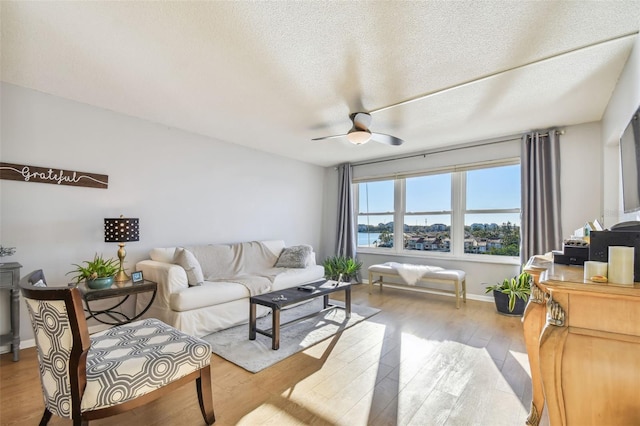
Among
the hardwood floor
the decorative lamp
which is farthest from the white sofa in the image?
the hardwood floor

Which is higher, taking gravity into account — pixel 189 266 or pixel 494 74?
pixel 494 74

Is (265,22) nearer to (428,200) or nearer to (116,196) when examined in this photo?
(116,196)

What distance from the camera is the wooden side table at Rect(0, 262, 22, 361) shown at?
2.46 m

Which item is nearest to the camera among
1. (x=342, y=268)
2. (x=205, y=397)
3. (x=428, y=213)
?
(x=205, y=397)

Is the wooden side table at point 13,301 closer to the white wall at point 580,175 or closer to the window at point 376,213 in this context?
the window at point 376,213

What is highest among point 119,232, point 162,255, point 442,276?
point 119,232

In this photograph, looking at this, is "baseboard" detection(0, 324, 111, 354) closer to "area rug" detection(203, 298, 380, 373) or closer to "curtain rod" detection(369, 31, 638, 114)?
"area rug" detection(203, 298, 380, 373)

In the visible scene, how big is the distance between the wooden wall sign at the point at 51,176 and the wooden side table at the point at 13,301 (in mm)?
816

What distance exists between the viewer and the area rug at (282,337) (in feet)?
8.45

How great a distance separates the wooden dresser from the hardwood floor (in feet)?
2.44

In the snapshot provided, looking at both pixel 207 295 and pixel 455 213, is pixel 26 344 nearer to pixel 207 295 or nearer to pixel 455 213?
pixel 207 295

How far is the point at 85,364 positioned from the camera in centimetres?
136

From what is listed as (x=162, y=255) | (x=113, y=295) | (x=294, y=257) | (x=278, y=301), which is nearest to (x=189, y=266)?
(x=162, y=255)

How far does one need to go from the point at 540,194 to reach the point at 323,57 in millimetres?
3464
